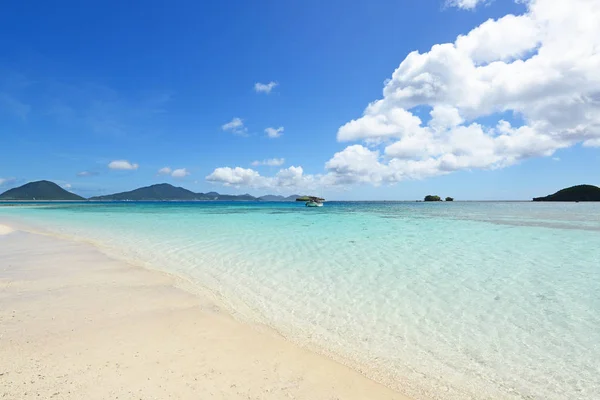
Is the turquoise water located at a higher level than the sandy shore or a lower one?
lower

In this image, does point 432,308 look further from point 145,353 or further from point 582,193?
point 582,193

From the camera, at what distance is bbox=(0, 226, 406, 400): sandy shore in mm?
3938

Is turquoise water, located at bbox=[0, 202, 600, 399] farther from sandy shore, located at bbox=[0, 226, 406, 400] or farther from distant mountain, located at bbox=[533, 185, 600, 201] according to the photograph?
distant mountain, located at bbox=[533, 185, 600, 201]

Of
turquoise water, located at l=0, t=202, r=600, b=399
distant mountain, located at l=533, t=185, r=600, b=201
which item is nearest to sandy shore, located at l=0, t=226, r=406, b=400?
turquoise water, located at l=0, t=202, r=600, b=399

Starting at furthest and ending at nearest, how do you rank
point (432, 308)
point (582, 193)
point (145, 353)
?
point (582, 193) < point (432, 308) < point (145, 353)

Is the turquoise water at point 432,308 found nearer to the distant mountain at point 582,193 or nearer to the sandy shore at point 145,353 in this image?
the sandy shore at point 145,353

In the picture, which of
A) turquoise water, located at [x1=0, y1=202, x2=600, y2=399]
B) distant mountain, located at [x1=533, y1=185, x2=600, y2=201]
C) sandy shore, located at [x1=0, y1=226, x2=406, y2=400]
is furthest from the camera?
distant mountain, located at [x1=533, y1=185, x2=600, y2=201]

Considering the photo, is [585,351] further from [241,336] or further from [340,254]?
[340,254]

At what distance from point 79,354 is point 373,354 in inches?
186

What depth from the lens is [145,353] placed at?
4.83m

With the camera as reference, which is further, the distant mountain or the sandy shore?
the distant mountain

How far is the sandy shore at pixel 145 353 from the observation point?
3938 millimetres

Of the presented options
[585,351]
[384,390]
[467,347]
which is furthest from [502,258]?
[384,390]

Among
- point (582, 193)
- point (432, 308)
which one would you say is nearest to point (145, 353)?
point (432, 308)
